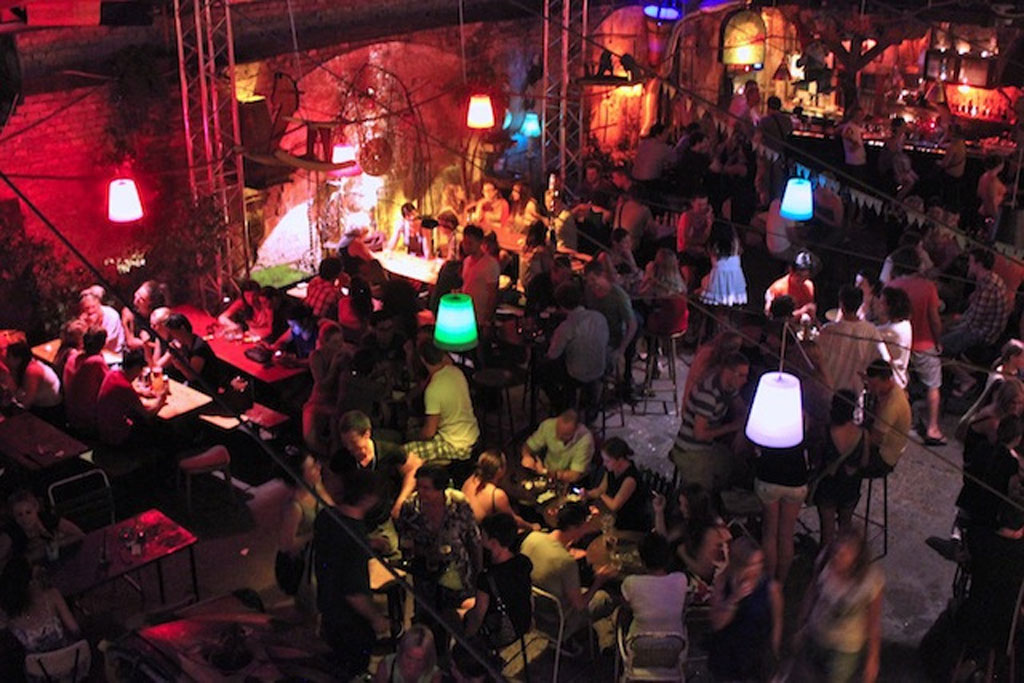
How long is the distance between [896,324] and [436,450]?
3049 millimetres

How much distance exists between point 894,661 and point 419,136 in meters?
7.88

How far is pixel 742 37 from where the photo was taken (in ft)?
43.9

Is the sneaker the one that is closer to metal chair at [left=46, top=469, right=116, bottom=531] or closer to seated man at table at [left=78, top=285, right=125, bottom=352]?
metal chair at [left=46, top=469, right=116, bottom=531]

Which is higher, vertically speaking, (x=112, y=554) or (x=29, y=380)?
(x=29, y=380)

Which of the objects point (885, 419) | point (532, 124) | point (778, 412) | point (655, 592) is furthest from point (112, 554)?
point (532, 124)

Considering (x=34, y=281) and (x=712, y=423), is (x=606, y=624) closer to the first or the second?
(x=712, y=423)

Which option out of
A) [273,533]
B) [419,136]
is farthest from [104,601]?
[419,136]

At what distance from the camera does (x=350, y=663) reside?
201 inches

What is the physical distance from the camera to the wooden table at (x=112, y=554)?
17.9ft

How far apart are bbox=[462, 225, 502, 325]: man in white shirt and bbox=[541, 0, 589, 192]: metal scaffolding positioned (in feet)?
9.80

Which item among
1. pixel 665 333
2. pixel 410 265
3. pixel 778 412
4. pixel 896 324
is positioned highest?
pixel 778 412

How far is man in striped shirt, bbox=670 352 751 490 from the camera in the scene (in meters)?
6.22

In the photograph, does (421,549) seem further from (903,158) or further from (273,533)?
(903,158)

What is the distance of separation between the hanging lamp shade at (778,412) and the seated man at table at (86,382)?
418 cm
